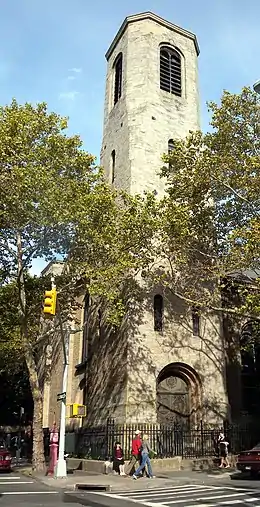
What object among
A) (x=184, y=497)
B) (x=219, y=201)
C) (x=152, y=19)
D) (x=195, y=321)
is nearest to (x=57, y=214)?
(x=219, y=201)

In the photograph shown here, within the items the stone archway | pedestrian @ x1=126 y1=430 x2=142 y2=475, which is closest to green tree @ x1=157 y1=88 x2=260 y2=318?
the stone archway

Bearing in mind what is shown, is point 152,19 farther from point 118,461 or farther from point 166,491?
point 166,491

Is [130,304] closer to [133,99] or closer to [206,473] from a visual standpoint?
[206,473]

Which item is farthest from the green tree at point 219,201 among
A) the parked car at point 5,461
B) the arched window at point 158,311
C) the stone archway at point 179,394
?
the parked car at point 5,461

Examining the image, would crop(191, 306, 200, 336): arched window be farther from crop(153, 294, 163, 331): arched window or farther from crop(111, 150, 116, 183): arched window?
crop(111, 150, 116, 183): arched window

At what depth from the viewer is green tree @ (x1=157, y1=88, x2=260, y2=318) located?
19.5 metres

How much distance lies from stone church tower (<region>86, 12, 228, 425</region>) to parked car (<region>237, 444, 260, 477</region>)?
524 cm

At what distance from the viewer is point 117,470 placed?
1909 cm

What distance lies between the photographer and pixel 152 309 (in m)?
24.5

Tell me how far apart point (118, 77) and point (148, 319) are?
17020 millimetres

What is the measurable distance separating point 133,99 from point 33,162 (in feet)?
36.1

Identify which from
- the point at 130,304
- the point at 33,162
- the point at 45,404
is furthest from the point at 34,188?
the point at 45,404

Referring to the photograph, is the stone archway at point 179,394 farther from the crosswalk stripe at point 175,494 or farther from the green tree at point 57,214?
the crosswalk stripe at point 175,494

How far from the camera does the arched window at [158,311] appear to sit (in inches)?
969
